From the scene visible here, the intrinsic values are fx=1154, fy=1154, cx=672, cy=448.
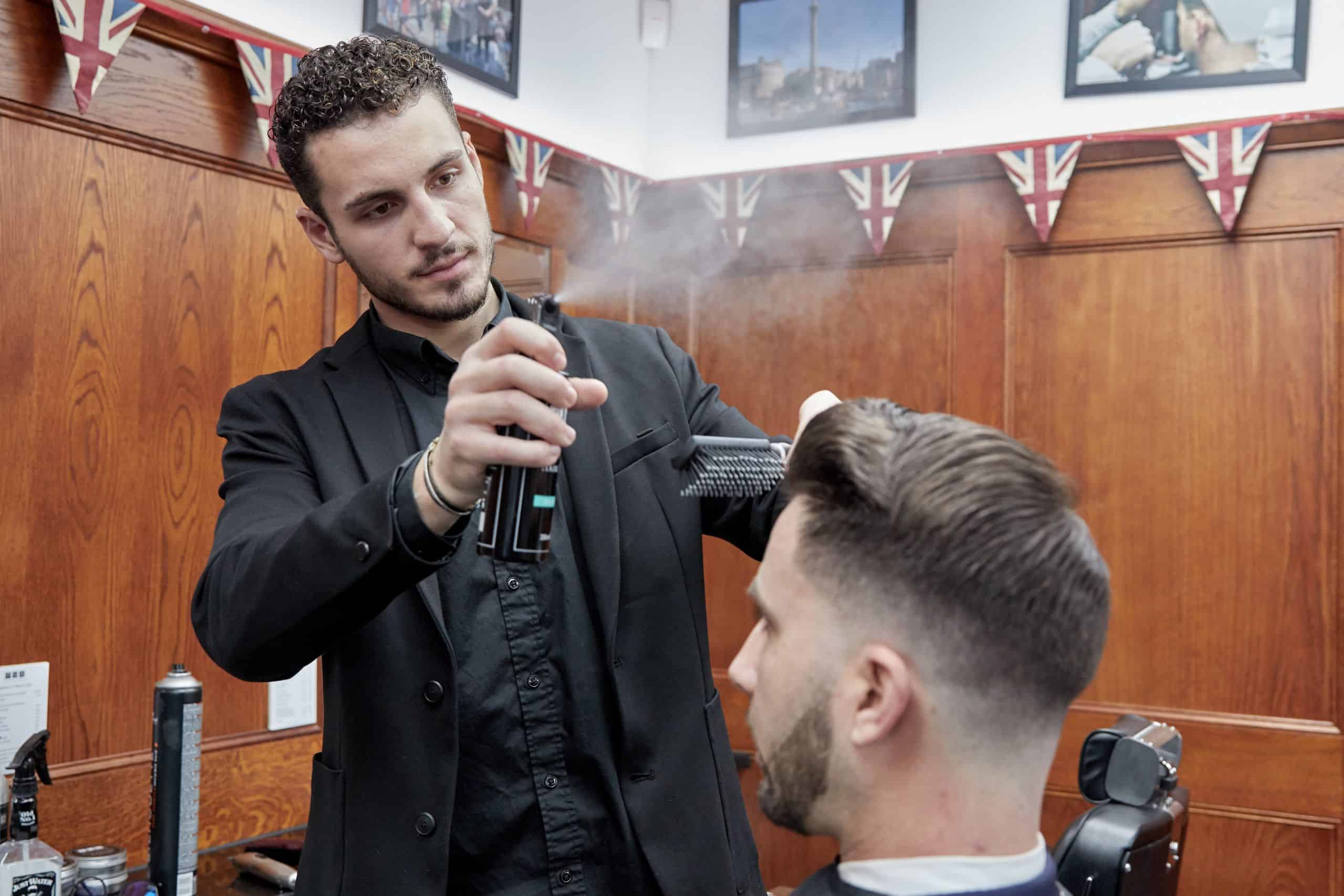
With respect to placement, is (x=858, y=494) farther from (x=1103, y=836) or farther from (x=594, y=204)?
(x=594, y=204)

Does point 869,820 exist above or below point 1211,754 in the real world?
above

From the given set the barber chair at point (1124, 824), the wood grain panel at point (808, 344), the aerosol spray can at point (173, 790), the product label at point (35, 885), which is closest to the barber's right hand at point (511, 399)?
the barber chair at point (1124, 824)

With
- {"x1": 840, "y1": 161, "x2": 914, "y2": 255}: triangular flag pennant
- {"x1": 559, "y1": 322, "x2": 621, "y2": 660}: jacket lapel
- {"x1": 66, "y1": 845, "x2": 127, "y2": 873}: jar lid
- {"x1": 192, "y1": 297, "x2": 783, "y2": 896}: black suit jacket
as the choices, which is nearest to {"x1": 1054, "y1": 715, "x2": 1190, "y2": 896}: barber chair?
{"x1": 192, "y1": 297, "x2": 783, "y2": 896}: black suit jacket

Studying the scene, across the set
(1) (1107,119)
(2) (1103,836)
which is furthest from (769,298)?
(2) (1103,836)

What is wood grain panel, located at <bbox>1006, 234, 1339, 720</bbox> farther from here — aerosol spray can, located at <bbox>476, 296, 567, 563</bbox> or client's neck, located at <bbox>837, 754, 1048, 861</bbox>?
aerosol spray can, located at <bbox>476, 296, 567, 563</bbox>

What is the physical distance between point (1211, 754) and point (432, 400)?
2.48 meters

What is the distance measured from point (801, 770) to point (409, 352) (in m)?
0.84

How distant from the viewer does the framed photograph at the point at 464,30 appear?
9.59ft

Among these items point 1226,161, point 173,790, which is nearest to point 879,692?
point 173,790

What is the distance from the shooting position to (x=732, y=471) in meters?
1.38

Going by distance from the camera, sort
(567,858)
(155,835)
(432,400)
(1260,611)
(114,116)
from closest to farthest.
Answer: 1. (567,858)
2. (432,400)
3. (155,835)
4. (114,116)
5. (1260,611)

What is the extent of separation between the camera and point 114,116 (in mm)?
2244

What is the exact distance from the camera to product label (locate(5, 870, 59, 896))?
187cm

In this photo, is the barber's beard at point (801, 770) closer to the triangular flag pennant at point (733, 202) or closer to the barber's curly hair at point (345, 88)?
the barber's curly hair at point (345, 88)
